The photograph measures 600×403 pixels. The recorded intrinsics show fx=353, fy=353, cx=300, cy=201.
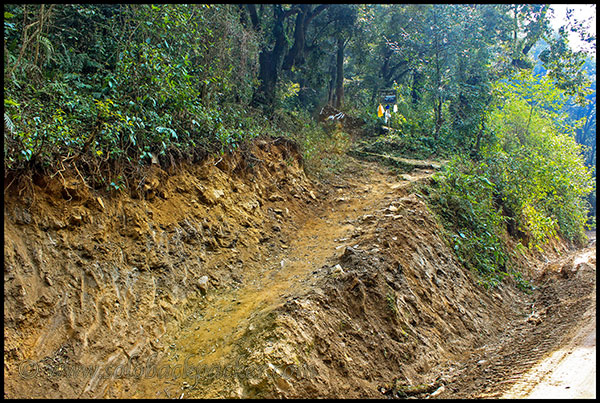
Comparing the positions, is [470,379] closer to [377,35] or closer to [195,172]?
[195,172]

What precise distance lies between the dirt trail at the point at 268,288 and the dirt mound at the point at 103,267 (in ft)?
0.75

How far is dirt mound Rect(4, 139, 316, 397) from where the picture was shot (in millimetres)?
3010

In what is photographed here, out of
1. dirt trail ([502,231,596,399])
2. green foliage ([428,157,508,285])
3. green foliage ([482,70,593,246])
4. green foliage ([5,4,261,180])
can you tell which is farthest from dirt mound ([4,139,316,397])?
green foliage ([482,70,593,246])

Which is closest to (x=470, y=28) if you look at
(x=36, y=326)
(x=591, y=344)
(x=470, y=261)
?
(x=470, y=261)

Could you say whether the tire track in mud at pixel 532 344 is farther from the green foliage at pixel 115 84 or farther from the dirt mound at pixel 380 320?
the green foliage at pixel 115 84

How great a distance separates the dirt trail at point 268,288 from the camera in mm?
3482

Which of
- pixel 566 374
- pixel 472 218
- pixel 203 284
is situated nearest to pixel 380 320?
pixel 566 374

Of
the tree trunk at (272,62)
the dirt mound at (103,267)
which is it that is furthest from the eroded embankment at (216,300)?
the tree trunk at (272,62)

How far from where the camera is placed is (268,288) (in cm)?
464

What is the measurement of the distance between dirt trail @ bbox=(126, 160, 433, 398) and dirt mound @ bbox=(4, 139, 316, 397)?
0.75 ft

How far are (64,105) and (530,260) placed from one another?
9.68 metres

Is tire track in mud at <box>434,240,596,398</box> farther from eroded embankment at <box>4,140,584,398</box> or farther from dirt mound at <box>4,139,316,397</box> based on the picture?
dirt mound at <box>4,139,316,397</box>

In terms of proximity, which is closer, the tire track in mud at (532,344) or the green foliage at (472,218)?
the tire track in mud at (532,344)

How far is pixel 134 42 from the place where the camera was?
5328 mm
